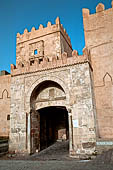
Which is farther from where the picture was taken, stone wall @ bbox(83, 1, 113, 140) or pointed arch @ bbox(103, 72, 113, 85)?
pointed arch @ bbox(103, 72, 113, 85)

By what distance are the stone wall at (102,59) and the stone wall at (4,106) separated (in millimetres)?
7567

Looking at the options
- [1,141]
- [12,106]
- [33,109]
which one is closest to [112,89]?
[33,109]

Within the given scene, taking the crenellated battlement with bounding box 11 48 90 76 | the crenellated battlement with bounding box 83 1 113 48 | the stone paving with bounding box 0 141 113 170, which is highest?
the crenellated battlement with bounding box 83 1 113 48

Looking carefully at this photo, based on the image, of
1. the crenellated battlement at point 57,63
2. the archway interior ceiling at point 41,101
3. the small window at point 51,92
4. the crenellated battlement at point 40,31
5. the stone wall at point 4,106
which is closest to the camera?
the crenellated battlement at point 57,63

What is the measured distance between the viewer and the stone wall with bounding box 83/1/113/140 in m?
8.80

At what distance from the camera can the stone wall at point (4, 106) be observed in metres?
12.4

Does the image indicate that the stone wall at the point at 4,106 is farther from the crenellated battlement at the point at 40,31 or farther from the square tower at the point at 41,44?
the crenellated battlement at the point at 40,31

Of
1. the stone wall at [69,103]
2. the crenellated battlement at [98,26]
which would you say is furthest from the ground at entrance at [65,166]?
the crenellated battlement at [98,26]

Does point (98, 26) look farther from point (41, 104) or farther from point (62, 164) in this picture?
point (62, 164)

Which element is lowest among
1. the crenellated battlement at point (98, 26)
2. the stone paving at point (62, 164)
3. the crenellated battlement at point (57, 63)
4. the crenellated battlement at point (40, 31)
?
the stone paving at point (62, 164)

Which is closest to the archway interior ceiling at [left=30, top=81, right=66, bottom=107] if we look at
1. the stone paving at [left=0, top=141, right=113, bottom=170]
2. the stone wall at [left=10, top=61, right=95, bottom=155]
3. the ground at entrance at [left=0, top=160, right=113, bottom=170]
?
the stone wall at [left=10, top=61, right=95, bottom=155]

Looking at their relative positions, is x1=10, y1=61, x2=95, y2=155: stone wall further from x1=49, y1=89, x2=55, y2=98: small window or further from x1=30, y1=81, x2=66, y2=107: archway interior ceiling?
→ x1=49, y1=89, x2=55, y2=98: small window

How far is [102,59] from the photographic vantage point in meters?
9.69

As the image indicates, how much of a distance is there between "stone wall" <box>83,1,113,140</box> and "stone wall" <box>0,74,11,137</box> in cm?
757
